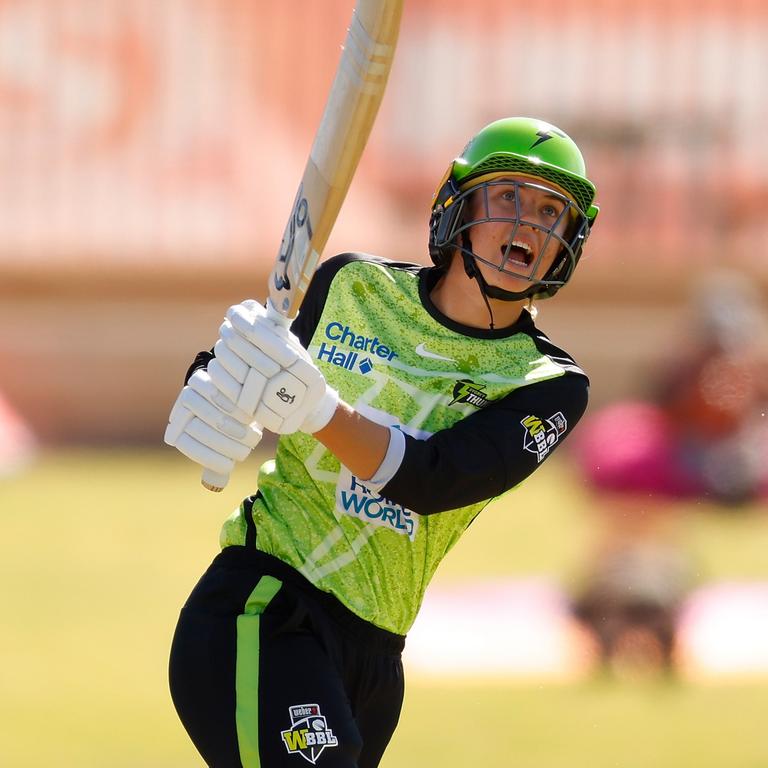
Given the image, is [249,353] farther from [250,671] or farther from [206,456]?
[250,671]

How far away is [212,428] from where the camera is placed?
9.59 ft

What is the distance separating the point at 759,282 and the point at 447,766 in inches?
309

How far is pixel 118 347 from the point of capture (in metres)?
13.7

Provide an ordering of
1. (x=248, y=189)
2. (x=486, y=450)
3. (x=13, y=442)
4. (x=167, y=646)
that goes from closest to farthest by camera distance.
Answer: (x=486, y=450)
(x=167, y=646)
(x=13, y=442)
(x=248, y=189)

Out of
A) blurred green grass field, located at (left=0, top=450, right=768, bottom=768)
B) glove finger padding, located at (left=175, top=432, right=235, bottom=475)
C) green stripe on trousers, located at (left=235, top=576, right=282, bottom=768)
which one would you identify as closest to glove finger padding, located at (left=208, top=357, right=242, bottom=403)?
glove finger padding, located at (left=175, top=432, right=235, bottom=475)

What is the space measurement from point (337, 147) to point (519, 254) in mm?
542

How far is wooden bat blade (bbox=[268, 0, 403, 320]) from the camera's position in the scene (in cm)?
282

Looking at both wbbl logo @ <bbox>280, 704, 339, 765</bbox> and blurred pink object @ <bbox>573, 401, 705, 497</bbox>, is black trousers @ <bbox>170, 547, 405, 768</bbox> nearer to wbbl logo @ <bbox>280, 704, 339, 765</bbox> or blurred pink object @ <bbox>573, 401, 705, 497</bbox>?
wbbl logo @ <bbox>280, 704, 339, 765</bbox>

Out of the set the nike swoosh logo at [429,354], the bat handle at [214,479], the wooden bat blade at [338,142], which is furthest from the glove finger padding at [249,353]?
the nike swoosh logo at [429,354]

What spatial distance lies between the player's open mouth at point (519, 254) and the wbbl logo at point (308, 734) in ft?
3.10

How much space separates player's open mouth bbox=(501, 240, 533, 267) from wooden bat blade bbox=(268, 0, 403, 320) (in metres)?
0.41

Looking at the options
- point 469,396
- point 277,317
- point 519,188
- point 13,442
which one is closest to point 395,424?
point 469,396

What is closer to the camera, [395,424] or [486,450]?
[486,450]

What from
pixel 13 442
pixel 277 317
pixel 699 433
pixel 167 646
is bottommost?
pixel 277 317
